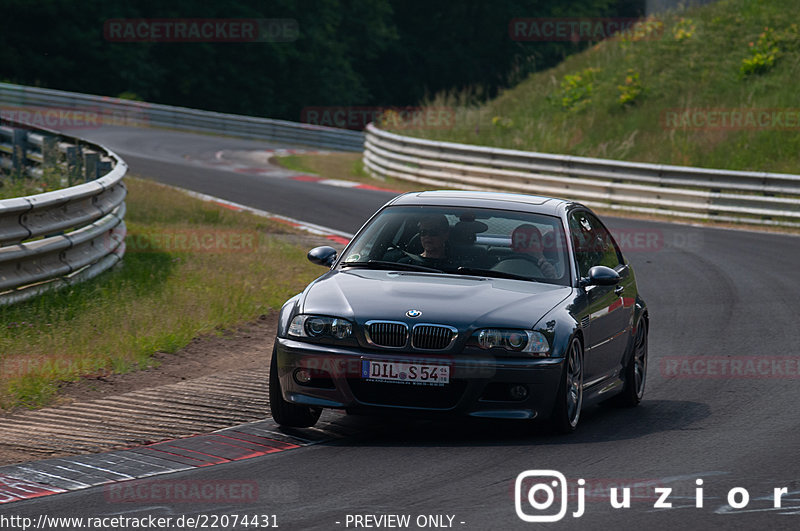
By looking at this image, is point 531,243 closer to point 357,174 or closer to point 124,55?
point 357,174

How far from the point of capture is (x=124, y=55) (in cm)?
5653

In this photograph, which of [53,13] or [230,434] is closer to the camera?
[230,434]

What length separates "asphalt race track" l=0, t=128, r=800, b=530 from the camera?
6.02 m

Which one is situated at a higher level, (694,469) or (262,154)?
(694,469)

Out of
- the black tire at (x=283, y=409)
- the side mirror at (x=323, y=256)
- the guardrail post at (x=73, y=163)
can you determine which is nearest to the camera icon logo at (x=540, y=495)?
the black tire at (x=283, y=409)

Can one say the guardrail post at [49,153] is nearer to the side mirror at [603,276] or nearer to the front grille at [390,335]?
the side mirror at [603,276]

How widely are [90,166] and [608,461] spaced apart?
407 inches

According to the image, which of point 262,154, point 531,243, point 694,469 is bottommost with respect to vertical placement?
point 262,154

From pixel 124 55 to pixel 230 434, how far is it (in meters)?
51.0

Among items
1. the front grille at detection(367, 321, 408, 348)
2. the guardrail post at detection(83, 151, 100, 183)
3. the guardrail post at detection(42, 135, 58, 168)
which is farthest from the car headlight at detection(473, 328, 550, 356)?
the guardrail post at detection(42, 135, 58, 168)

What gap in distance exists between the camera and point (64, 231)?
13.0 metres

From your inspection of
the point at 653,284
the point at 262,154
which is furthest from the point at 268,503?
the point at 262,154

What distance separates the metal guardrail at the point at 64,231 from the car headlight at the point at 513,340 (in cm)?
484

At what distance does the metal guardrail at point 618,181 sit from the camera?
2375 centimetres
